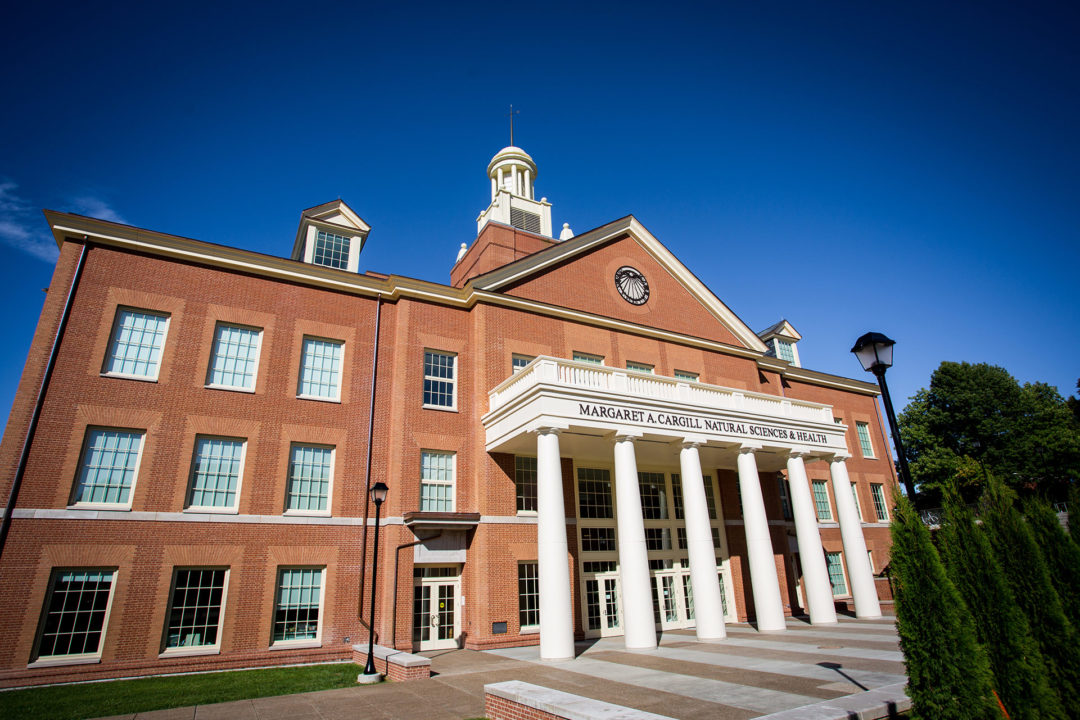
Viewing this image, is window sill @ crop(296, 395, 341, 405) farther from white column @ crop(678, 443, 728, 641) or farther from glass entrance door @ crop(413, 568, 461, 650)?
white column @ crop(678, 443, 728, 641)

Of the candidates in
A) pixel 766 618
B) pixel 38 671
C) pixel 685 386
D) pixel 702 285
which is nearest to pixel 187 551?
pixel 38 671

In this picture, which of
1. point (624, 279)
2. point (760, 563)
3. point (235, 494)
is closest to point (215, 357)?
point (235, 494)

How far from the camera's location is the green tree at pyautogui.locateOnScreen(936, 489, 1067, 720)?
A: 6.86m

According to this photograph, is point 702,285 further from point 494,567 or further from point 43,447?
point 43,447

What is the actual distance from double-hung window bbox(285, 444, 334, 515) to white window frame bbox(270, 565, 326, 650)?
5.51 ft

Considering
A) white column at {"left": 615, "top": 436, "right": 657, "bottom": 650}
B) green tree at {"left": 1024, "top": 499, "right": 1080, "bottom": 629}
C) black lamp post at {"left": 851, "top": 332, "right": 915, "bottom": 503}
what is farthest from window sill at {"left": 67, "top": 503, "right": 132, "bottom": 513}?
green tree at {"left": 1024, "top": 499, "right": 1080, "bottom": 629}

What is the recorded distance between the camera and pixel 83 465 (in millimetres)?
16125

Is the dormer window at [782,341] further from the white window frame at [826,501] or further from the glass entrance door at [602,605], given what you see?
the glass entrance door at [602,605]

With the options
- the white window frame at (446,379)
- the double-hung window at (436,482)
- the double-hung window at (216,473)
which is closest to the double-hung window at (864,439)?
the white window frame at (446,379)

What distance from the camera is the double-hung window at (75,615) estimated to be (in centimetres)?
1455

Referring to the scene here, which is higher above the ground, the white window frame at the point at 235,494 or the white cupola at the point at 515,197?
the white cupola at the point at 515,197

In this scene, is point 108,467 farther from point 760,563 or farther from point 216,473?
point 760,563

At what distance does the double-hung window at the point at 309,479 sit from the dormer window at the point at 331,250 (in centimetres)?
755

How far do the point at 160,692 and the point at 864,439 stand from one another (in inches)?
1452
